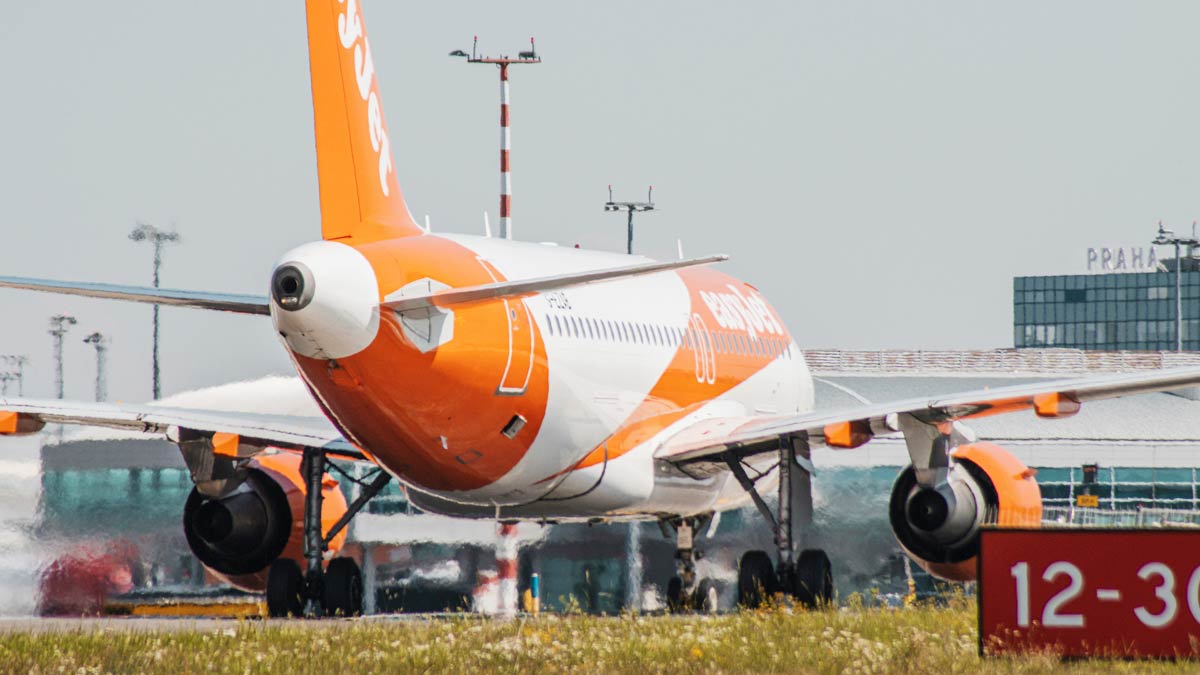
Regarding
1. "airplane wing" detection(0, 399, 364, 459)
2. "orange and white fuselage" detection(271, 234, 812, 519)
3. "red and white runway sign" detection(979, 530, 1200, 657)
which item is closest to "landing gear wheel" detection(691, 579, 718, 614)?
"orange and white fuselage" detection(271, 234, 812, 519)

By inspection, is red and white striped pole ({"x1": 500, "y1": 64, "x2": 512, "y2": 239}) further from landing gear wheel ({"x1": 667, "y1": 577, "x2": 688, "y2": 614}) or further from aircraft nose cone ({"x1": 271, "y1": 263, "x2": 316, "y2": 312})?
aircraft nose cone ({"x1": 271, "y1": 263, "x2": 316, "y2": 312})

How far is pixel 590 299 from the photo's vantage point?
931 inches

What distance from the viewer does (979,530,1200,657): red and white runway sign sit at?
529 inches

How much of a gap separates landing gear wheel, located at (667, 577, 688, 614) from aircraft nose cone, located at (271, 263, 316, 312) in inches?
496

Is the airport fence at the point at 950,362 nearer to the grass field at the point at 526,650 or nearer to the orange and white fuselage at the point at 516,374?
the orange and white fuselage at the point at 516,374

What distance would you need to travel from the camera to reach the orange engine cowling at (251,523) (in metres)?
24.9

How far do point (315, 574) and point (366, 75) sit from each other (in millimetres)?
6278

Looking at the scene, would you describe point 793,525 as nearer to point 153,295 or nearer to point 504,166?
point 153,295

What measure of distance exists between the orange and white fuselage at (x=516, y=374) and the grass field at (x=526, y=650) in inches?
104

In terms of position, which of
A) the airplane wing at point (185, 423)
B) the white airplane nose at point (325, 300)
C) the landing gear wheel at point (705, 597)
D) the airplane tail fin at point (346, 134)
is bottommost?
the landing gear wheel at point (705, 597)

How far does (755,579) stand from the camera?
26656 millimetres

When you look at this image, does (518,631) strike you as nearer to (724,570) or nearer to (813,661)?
(813,661)

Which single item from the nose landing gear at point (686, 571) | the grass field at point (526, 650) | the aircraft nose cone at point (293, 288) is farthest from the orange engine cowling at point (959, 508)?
the aircraft nose cone at point (293, 288)

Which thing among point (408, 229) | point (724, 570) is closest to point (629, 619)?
point (408, 229)
